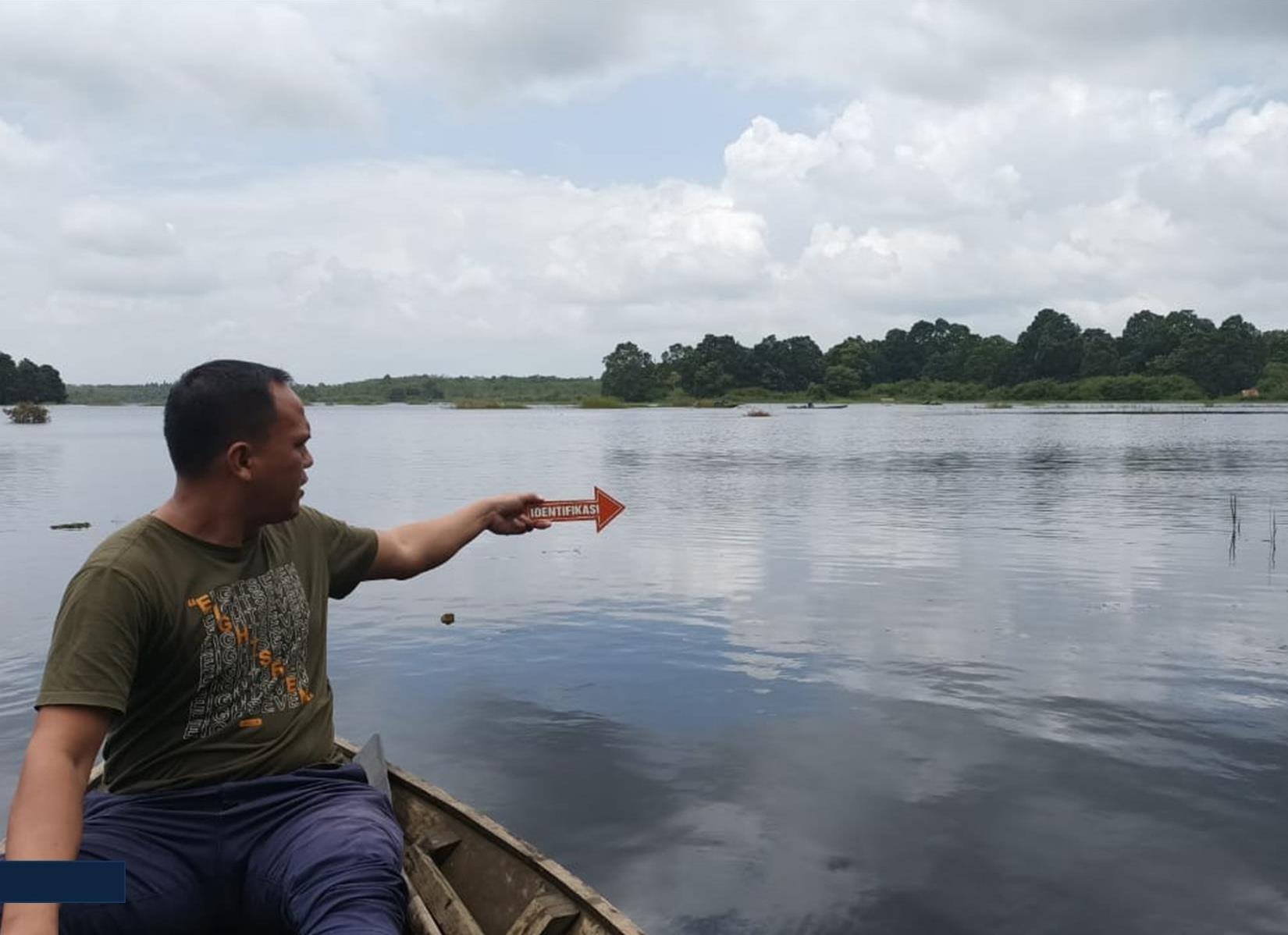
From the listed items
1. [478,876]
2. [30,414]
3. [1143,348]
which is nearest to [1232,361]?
[1143,348]

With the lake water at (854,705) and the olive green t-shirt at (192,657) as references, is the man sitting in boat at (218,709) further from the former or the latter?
the lake water at (854,705)

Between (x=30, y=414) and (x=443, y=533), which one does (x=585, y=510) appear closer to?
(x=443, y=533)

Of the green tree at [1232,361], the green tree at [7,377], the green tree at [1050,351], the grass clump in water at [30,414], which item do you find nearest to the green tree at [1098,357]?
the green tree at [1050,351]

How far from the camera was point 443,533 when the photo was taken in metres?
5.28

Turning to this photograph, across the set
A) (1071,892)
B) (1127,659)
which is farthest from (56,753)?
(1127,659)

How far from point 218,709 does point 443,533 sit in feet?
4.93

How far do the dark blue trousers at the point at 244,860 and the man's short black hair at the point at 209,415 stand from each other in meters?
1.26

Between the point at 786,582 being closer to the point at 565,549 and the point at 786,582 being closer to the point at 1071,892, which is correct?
the point at 565,549

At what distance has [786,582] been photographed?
67.9ft

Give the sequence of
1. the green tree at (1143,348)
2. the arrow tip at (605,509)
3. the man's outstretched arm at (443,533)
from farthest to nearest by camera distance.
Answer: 1. the green tree at (1143,348)
2. the man's outstretched arm at (443,533)
3. the arrow tip at (605,509)

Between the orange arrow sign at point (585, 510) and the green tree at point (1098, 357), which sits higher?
the green tree at point (1098, 357)

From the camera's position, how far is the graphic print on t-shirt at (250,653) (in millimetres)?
3973

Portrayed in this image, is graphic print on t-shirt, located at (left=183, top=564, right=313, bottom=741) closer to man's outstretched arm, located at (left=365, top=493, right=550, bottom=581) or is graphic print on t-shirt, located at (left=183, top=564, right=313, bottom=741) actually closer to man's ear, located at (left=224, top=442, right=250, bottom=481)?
man's ear, located at (left=224, top=442, right=250, bottom=481)
